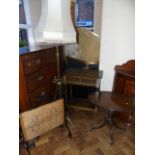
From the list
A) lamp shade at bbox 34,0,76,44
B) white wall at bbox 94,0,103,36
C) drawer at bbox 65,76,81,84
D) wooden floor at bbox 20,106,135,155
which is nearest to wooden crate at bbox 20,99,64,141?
wooden floor at bbox 20,106,135,155

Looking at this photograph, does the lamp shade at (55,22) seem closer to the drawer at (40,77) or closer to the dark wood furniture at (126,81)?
the drawer at (40,77)

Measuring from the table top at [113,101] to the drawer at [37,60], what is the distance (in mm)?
730

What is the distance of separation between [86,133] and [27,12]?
1821 millimetres

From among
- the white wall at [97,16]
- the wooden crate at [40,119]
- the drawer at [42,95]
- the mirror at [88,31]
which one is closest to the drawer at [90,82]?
the mirror at [88,31]

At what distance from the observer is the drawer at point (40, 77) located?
75.8 inches

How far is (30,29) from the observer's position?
2447mm

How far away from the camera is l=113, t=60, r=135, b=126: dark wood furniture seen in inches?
83.1

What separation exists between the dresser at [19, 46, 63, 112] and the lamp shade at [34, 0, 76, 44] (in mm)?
244

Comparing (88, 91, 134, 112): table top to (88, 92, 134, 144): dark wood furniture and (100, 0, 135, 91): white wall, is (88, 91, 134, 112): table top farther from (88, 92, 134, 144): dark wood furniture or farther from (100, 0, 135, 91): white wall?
(100, 0, 135, 91): white wall

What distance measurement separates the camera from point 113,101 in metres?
1.99

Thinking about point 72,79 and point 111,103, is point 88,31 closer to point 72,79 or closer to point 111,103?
point 72,79

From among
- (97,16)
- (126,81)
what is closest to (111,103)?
(126,81)
